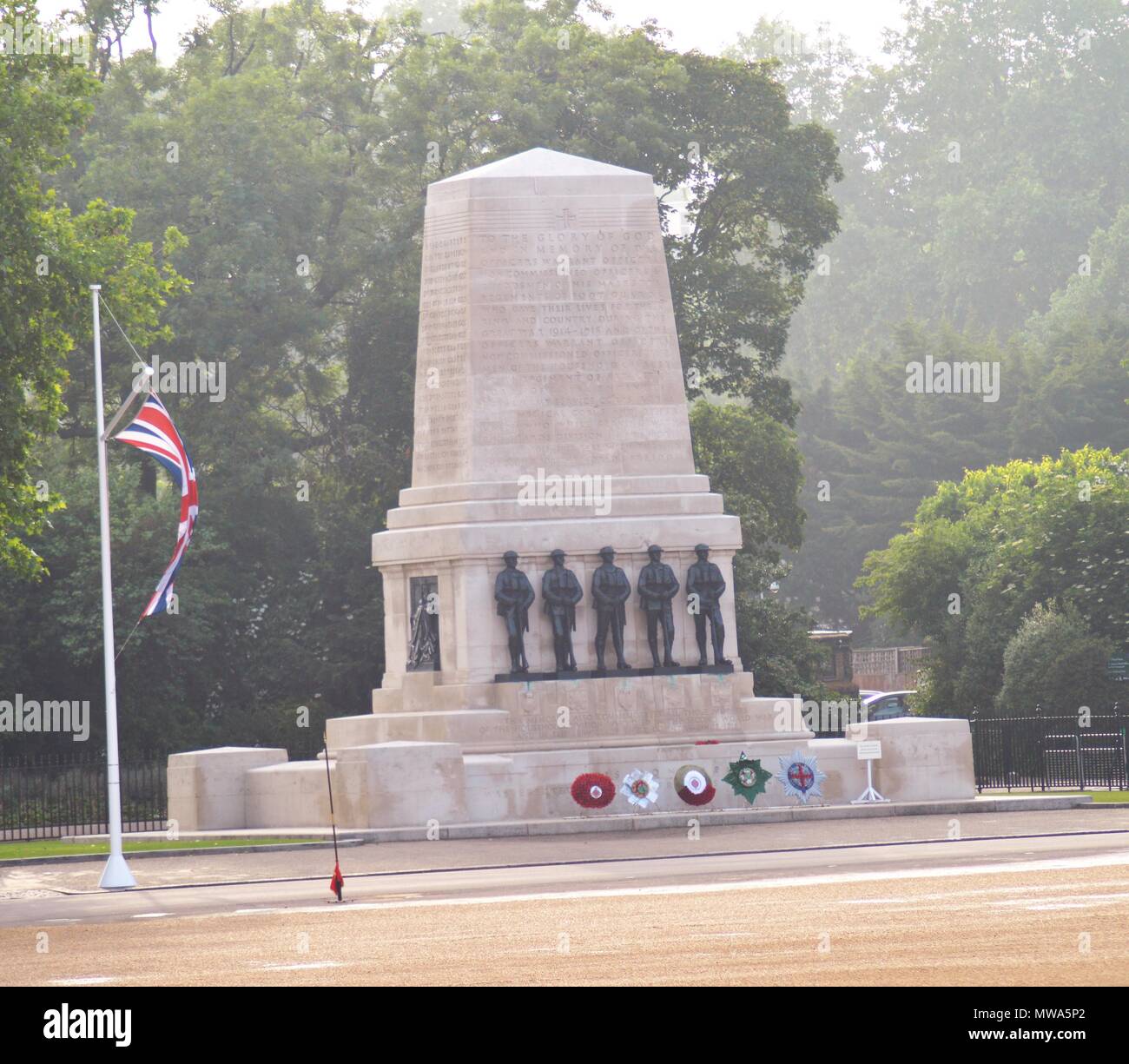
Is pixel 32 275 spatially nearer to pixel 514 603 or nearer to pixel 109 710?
pixel 514 603

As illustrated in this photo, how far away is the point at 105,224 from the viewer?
38000 mm

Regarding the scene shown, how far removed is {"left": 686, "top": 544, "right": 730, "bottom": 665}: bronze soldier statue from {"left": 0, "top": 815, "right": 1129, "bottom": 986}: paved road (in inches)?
368

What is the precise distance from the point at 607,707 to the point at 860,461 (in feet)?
164

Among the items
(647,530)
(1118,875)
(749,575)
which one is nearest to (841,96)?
(749,575)

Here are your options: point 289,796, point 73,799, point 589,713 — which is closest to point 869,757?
point 589,713

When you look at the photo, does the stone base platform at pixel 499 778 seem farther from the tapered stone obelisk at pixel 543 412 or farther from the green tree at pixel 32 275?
the green tree at pixel 32 275

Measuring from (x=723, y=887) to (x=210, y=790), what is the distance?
47.8ft

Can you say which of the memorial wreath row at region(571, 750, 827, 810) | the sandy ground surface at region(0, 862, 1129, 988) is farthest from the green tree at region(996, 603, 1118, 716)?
the sandy ground surface at region(0, 862, 1129, 988)

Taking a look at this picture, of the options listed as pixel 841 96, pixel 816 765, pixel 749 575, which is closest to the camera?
pixel 816 765

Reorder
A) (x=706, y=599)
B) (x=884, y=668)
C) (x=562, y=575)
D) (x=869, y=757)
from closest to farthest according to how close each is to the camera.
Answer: (x=869, y=757)
(x=562, y=575)
(x=706, y=599)
(x=884, y=668)

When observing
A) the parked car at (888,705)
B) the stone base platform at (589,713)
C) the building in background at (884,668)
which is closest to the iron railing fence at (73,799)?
the stone base platform at (589,713)

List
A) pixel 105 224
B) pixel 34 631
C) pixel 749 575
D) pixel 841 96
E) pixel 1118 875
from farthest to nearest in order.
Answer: pixel 841 96, pixel 749 575, pixel 34 631, pixel 105 224, pixel 1118 875

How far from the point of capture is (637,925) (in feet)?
55.3
